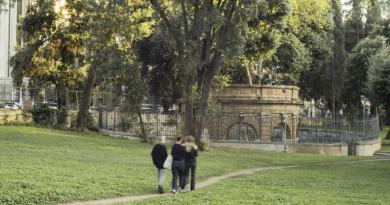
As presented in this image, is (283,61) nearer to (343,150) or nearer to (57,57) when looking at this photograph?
(343,150)

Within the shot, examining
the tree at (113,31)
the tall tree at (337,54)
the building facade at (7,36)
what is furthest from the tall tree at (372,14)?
the building facade at (7,36)

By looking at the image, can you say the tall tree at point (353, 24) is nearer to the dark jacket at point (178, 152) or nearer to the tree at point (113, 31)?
the tree at point (113, 31)

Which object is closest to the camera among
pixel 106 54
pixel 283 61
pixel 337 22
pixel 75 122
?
pixel 106 54

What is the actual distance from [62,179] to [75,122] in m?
23.6

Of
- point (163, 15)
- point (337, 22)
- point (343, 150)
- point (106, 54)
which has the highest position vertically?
point (337, 22)

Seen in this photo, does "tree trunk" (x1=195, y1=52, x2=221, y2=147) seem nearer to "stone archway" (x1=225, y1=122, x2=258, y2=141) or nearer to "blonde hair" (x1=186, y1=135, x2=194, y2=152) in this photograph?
"stone archway" (x1=225, y1=122, x2=258, y2=141)

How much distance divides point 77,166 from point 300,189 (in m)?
7.75

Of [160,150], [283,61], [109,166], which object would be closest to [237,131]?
[283,61]

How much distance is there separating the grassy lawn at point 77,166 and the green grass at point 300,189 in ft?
5.47

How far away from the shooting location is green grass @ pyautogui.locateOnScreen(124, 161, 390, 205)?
42.7 ft

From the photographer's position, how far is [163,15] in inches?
1077

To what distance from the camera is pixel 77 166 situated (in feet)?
60.1

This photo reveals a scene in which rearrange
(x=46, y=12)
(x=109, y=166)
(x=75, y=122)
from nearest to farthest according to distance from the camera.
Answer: (x=109, y=166) < (x=46, y=12) < (x=75, y=122)

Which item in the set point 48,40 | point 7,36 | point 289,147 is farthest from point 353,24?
point 7,36
